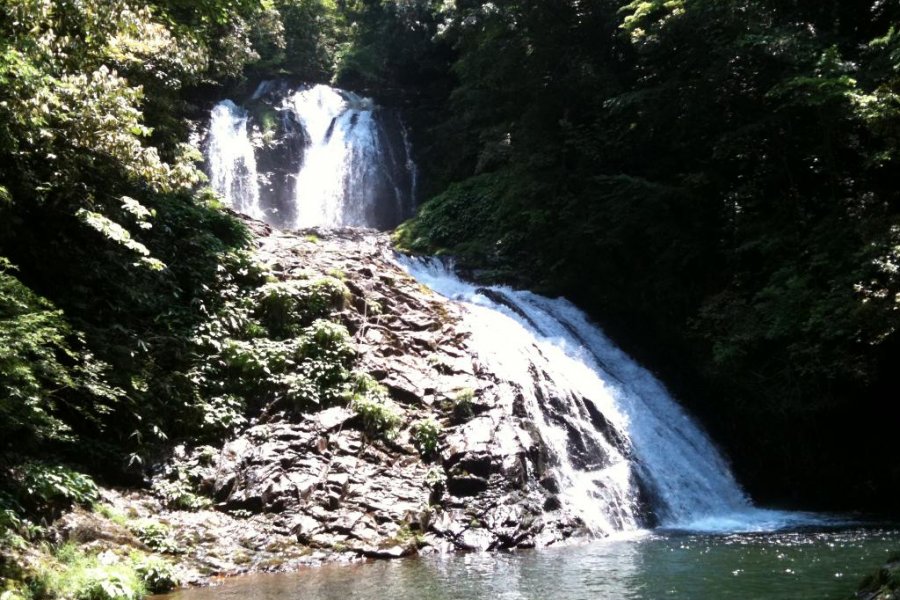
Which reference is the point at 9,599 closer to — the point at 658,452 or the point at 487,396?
the point at 487,396

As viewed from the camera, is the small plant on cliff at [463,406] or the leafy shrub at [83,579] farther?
the small plant on cliff at [463,406]

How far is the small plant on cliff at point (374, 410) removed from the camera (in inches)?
464

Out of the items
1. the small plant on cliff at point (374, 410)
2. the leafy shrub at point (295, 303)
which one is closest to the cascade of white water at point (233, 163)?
the leafy shrub at point (295, 303)

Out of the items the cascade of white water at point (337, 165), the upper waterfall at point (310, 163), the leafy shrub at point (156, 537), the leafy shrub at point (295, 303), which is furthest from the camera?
the cascade of white water at point (337, 165)

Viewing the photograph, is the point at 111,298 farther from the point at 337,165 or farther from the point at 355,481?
the point at 337,165

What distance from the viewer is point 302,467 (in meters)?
10.6

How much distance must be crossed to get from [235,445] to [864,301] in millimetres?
10478

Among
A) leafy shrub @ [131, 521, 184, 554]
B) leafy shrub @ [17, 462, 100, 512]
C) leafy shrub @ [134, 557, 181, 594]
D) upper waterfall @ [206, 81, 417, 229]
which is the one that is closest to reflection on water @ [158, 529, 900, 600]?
leafy shrub @ [134, 557, 181, 594]

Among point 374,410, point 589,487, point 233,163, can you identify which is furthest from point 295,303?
point 233,163

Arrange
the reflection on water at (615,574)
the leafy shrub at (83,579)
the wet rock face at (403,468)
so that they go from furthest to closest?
1. the wet rock face at (403,468)
2. the reflection on water at (615,574)
3. the leafy shrub at (83,579)

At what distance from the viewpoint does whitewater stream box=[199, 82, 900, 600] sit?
7887 mm

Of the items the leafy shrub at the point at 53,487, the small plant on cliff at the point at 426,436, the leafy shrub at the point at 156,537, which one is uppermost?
the small plant on cliff at the point at 426,436

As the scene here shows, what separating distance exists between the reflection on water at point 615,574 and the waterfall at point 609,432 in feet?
6.32

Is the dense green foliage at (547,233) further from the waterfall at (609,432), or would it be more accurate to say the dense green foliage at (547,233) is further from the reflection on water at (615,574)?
the reflection on water at (615,574)
